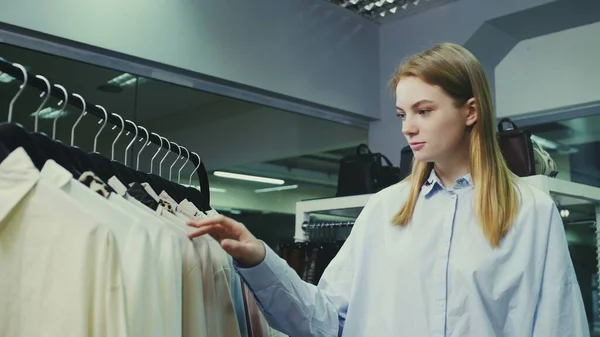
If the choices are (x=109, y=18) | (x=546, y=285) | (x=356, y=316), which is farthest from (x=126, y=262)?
(x=109, y=18)

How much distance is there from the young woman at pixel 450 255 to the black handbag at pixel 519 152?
104cm

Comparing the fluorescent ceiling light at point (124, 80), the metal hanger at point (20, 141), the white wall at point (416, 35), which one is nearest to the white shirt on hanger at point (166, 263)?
the metal hanger at point (20, 141)

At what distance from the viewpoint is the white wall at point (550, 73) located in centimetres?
333

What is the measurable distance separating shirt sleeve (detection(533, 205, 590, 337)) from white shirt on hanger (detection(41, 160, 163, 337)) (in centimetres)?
76

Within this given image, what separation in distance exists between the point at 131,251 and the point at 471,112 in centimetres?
77

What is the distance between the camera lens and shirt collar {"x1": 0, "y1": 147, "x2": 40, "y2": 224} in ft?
2.98

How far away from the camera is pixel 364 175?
10.3 feet

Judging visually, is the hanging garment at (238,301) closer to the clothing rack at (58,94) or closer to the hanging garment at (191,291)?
the hanging garment at (191,291)

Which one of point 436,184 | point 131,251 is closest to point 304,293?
point 436,184

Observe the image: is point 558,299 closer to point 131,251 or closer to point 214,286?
point 214,286

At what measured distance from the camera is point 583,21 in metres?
3.38

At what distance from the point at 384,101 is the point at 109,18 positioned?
5.96 ft

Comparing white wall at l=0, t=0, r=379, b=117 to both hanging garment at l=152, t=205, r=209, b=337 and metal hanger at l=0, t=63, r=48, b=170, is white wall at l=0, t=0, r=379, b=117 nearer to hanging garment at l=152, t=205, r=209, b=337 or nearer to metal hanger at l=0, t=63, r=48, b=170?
metal hanger at l=0, t=63, r=48, b=170

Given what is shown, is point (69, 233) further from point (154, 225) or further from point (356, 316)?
point (356, 316)
